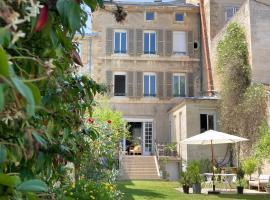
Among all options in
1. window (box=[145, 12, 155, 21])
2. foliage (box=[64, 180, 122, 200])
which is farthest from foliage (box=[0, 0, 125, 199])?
window (box=[145, 12, 155, 21])

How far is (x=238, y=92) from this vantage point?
23250 millimetres

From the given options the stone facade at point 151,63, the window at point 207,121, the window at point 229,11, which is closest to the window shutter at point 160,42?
the stone facade at point 151,63

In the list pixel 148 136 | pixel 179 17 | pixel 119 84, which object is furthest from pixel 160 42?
pixel 148 136

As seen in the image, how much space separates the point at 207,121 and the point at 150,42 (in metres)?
7.30

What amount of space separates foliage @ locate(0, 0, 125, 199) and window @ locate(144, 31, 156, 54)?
2738 centimetres

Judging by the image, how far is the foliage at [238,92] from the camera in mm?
21531

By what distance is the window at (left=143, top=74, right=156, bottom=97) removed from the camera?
1169 inches

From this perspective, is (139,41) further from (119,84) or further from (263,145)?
(263,145)

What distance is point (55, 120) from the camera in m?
2.22

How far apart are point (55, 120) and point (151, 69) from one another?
27.7 m

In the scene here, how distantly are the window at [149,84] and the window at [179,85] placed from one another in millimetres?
1299

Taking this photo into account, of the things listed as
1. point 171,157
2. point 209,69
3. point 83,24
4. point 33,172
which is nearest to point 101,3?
point 83,24

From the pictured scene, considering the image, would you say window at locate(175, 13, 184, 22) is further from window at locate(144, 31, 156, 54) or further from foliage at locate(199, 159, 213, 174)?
foliage at locate(199, 159, 213, 174)

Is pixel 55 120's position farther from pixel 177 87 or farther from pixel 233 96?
pixel 177 87
